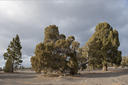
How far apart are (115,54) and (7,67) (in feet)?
87.0

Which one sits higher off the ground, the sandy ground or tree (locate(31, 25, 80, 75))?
tree (locate(31, 25, 80, 75))

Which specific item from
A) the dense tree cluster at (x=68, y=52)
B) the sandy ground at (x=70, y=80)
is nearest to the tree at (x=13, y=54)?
the dense tree cluster at (x=68, y=52)

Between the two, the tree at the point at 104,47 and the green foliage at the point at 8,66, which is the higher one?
the tree at the point at 104,47

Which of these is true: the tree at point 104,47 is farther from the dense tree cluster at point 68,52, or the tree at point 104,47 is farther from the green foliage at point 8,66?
the green foliage at point 8,66

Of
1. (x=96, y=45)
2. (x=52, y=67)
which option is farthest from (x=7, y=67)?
(x=96, y=45)

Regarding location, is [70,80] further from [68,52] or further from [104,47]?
[104,47]

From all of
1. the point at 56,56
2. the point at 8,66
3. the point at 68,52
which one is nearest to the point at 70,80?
the point at 56,56

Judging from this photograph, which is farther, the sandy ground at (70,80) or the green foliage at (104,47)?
the green foliage at (104,47)

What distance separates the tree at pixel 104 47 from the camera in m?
21.6

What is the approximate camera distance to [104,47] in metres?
22.6

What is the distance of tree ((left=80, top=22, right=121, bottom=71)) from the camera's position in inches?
849

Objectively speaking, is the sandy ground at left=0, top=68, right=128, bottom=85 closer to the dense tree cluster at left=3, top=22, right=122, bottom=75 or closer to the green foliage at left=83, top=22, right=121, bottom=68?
the dense tree cluster at left=3, top=22, right=122, bottom=75

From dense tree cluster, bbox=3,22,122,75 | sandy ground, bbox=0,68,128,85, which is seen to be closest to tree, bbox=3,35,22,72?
dense tree cluster, bbox=3,22,122,75

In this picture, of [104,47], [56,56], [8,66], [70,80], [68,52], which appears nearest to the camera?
[70,80]
